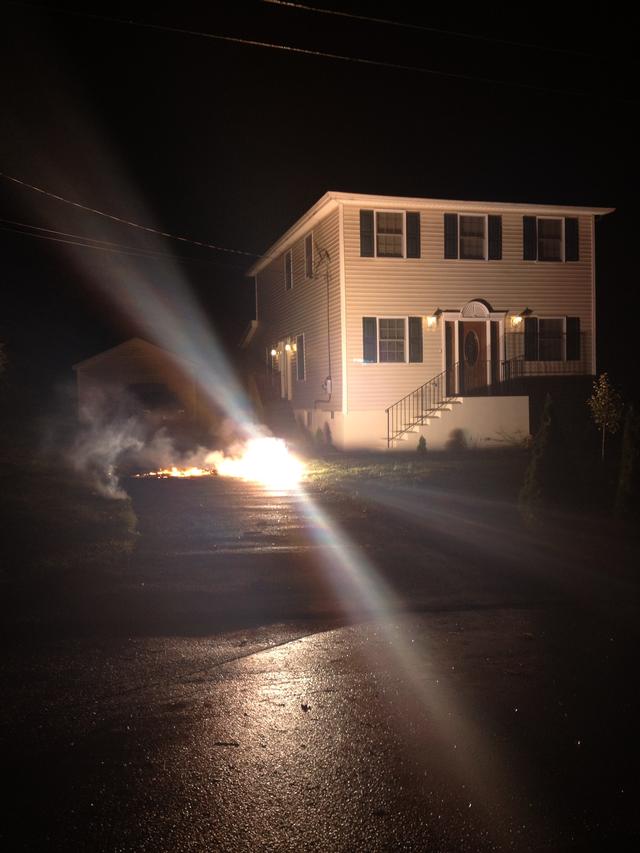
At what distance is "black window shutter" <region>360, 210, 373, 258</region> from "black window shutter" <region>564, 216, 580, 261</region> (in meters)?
6.50

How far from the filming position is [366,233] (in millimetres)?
21562

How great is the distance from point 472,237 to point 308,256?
17.8 ft

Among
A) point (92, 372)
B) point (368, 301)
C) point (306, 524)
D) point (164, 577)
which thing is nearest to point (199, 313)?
point (92, 372)

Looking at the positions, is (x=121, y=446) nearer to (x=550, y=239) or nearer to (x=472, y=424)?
(x=472, y=424)

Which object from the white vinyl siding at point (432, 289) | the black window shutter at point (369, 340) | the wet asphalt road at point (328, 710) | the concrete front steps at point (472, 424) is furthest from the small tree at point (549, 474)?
the black window shutter at point (369, 340)

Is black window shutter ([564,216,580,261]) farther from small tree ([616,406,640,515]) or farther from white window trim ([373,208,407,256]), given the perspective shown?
small tree ([616,406,640,515])

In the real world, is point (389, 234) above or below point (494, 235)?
below

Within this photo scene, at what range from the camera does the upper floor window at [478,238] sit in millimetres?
22453

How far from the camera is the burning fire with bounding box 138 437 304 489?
17.2 m

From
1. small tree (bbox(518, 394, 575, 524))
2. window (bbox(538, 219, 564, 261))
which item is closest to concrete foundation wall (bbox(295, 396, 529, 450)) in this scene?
window (bbox(538, 219, 564, 261))

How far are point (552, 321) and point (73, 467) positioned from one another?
15053mm

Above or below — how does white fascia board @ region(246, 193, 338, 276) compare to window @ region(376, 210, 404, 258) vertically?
above

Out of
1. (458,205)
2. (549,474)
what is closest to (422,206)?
(458,205)

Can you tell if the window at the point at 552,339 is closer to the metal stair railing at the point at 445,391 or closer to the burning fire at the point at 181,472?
the metal stair railing at the point at 445,391
